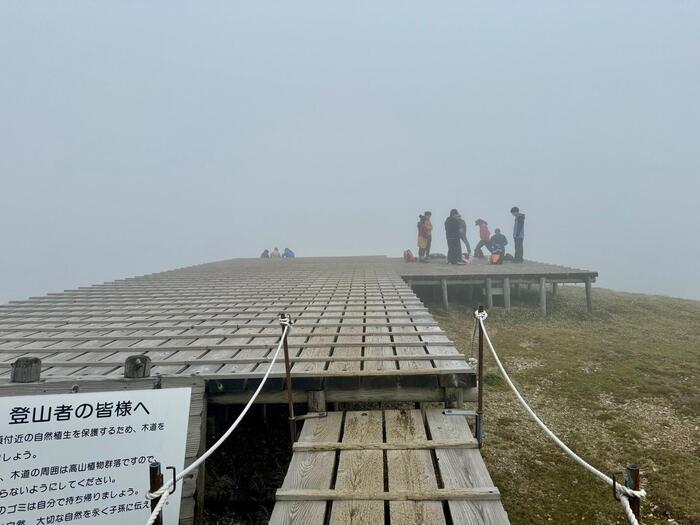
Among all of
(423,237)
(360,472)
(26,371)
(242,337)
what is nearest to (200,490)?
(360,472)

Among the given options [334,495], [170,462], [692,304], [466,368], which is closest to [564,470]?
[466,368]

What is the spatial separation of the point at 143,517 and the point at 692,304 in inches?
843

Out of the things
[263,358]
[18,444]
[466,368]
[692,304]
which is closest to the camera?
[18,444]

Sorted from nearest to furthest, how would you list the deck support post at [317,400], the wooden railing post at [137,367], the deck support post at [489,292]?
the wooden railing post at [137,367], the deck support post at [317,400], the deck support post at [489,292]

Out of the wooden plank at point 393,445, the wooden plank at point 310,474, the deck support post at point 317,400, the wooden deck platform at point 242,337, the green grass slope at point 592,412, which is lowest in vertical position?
the green grass slope at point 592,412

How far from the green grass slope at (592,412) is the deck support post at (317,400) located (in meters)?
2.63

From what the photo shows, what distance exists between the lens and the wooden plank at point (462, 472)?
2.89 meters

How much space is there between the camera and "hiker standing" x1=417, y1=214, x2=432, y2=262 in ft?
65.9

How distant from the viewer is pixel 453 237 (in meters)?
17.5

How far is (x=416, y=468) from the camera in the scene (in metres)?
3.43

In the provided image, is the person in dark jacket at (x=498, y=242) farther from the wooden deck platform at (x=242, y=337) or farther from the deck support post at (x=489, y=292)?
the wooden deck platform at (x=242, y=337)

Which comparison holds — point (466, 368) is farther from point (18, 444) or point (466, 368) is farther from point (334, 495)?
point (18, 444)

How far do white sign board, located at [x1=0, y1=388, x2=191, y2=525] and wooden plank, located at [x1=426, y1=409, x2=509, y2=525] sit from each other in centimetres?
218

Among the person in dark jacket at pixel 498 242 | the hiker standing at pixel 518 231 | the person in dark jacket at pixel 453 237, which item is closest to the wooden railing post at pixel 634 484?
the person in dark jacket at pixel 453 237
